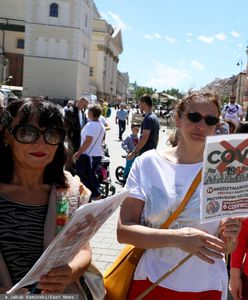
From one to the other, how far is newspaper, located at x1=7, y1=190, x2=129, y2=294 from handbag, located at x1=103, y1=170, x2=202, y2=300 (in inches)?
18.3

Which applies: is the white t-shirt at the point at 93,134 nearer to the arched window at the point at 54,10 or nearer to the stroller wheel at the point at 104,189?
the stroller wheel at the point at 104,189

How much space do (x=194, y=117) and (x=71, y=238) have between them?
1037 mm

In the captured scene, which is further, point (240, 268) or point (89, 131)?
point (89, 131)

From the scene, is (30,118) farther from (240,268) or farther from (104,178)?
(104,178)

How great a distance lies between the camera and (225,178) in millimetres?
2125

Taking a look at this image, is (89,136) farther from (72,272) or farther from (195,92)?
(72,272)

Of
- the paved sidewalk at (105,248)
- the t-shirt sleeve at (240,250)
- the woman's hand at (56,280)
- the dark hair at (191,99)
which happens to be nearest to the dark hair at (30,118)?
the woman's hand at (56,280)

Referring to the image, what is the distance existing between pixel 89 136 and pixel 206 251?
6554 mm

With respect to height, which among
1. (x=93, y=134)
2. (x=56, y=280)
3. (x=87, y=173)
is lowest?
(x=87, y=173)

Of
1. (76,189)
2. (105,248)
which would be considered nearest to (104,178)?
(105,248)

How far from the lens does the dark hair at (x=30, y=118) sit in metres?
2.20

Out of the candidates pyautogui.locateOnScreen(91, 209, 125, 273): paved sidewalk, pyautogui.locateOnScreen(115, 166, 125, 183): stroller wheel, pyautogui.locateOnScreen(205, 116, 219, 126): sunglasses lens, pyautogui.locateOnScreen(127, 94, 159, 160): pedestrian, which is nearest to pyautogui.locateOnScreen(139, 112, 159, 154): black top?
pyautogui.locateOnScreen(127, 94, 159, 160): pedestrian

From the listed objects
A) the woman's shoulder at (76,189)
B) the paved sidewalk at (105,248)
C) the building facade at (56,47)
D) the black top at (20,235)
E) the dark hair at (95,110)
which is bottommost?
the paved sidewalk at (105,248)

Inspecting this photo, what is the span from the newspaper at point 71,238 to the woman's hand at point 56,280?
3 centimetres
